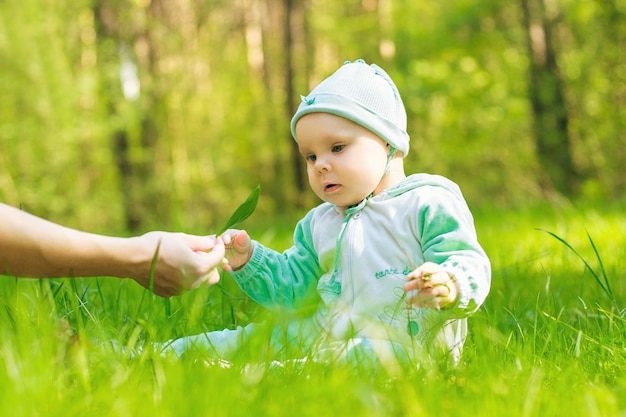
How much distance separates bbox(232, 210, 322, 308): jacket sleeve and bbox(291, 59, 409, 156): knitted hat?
43cm

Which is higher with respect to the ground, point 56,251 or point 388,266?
point 56,251

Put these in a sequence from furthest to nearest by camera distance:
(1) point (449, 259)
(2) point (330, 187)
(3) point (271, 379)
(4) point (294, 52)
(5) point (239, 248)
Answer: (4) point (294, 52)
(5) point (239, 248)
(2) point (330, 187)
(1) point (449, 259)
(3) point (271, 379)

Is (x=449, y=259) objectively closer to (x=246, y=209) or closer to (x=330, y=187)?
(x=330, y=187)

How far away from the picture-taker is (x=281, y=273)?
93.9 inches

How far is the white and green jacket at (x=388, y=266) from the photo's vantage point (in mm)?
1908

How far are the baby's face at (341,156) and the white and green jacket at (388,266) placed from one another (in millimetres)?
79

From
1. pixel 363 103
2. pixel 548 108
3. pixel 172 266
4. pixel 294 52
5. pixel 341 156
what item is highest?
pixel 294 52

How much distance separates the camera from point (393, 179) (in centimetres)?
228

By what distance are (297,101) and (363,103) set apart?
38.8 feet

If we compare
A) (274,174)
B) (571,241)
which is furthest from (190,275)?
(274,174)

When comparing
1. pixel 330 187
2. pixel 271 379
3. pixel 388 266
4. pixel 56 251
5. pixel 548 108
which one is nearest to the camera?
pixel 271 379

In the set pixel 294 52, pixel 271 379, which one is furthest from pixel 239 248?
pixel 294 52

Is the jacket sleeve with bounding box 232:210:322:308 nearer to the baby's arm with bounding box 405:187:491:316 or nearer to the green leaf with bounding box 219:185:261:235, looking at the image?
the green leaf with bounding box 219:185:261:235

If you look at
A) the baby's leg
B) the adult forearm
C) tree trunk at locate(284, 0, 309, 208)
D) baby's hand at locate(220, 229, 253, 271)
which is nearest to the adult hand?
the adult forearm
